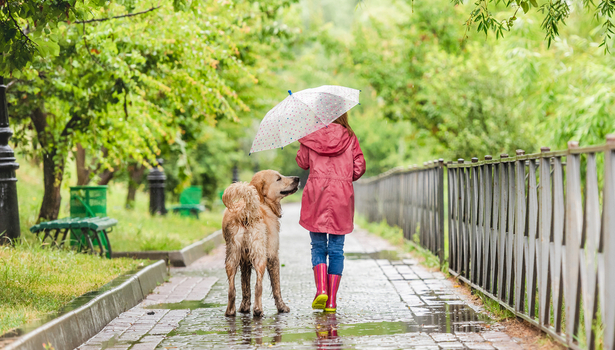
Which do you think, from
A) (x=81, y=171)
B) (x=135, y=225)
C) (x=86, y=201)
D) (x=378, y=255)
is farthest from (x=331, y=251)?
(x=81, y=171)

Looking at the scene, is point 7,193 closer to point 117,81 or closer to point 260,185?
point 117,81

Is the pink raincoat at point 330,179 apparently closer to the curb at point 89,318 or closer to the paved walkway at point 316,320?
the paved walkway at point 316,320

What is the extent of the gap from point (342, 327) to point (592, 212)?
7.92ft

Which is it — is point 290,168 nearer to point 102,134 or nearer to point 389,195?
point 389,195

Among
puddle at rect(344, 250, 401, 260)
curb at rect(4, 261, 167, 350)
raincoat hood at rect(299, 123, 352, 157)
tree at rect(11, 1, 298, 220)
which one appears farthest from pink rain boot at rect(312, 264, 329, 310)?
puddle at rect(344, 250, 401, 260)

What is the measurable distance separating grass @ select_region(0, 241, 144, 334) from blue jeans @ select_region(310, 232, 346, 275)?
213 centimetres

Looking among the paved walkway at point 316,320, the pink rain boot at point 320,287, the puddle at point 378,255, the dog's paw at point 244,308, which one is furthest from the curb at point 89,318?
the puddle at point 378,255

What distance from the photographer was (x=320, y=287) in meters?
6.46

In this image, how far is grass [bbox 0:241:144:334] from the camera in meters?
5.39

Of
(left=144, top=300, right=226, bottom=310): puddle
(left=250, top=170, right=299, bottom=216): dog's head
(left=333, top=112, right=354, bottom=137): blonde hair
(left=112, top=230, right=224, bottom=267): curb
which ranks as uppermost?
(left=333, top=112, right=354, bottom=137): blonde hair

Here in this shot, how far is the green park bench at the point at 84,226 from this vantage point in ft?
29.0

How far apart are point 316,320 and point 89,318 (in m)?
1.88

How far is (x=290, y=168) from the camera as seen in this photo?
58.7 meters

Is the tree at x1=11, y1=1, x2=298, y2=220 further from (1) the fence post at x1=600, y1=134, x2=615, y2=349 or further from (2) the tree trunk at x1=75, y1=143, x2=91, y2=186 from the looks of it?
(1) the fence post at x1=600, y1=134, x2=615, y2=349
